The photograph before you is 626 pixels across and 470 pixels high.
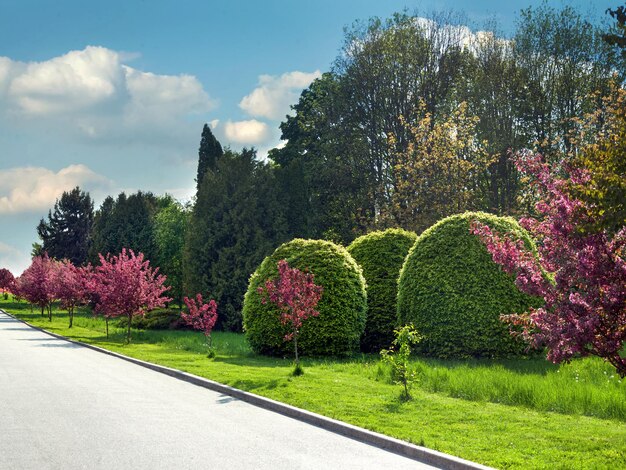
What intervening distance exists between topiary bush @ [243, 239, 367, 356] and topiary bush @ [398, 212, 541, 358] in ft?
5.59

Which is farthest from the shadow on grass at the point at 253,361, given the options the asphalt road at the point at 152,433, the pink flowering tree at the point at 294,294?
the asphalt road at the point at 152,433

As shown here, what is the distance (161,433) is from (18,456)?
1.87 meters

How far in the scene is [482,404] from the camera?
1085 cm

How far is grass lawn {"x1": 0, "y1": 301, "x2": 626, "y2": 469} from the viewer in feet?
25.6

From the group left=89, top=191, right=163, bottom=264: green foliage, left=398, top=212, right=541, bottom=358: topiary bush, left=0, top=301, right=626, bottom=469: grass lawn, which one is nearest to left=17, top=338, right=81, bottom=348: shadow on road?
left=0, top=301, right=626, bottom=469: grass lawn

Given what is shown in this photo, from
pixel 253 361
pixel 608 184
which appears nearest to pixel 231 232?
pixel 253 361

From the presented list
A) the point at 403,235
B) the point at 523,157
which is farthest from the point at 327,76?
the point at 523,157

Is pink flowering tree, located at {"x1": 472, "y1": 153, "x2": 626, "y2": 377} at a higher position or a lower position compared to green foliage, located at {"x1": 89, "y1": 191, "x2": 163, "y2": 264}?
lower

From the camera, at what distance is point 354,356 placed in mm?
20031

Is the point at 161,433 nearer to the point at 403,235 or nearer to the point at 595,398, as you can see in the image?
the point at 595,398

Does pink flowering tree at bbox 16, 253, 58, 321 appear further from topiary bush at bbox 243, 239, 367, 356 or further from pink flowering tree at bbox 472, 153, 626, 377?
pink flowering tree at bbox 472, 153, 626, 377

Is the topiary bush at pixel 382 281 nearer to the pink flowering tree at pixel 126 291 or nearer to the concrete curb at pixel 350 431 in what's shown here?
the concrete curb at pixel 350 431

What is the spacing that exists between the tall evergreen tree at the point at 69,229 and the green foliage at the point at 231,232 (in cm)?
4745

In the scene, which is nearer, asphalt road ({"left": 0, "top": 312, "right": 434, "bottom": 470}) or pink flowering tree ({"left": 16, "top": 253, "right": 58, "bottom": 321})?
asphalt road ({"left": 0, "top": 312, "right": 434, "bottom": 470})
